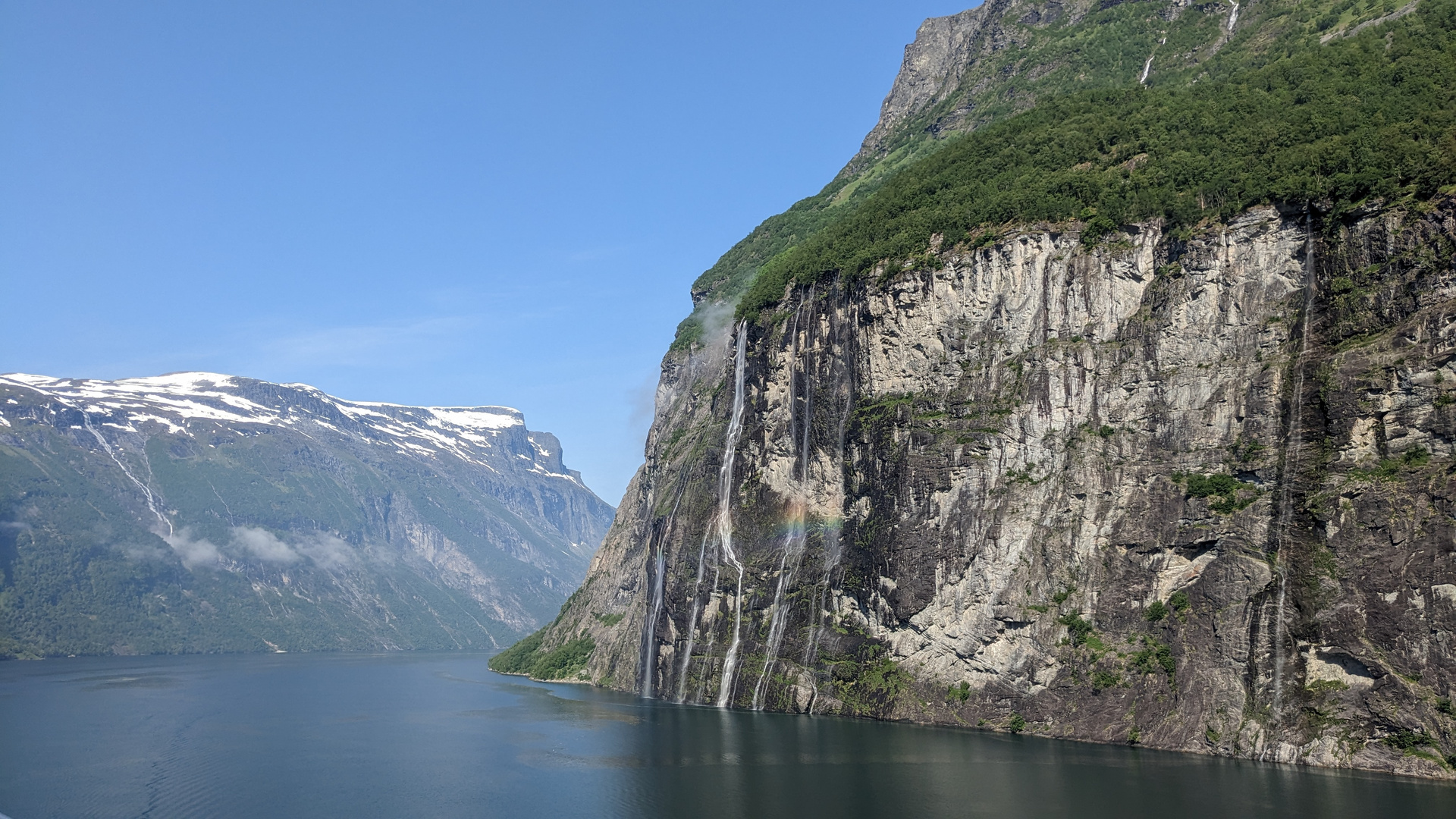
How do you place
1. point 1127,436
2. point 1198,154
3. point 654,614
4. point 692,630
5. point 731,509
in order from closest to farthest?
point 1127,436
point 1198,154
point 692,630
point 731,509
point 654,614

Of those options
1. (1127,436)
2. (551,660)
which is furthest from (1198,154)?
(551,660)

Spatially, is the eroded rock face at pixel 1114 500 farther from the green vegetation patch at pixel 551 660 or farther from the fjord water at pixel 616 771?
the green vegetation patch at pixel 551 660

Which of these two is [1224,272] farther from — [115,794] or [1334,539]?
[115,794]

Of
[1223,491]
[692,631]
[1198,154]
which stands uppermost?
[1198,154]

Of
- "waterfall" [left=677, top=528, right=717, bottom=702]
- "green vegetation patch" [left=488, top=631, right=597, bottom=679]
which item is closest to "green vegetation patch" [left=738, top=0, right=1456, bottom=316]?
"waterfall" [left=677, top=528, right=717, bottom=702]

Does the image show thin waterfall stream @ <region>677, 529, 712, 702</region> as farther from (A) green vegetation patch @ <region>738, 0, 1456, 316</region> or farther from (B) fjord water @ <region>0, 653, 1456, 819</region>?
(A) green vegetation patch @ <region>738, 0, 1456, 316</region>

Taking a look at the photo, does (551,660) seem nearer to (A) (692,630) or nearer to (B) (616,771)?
(A) (692,630)

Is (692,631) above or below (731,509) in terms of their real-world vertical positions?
below
